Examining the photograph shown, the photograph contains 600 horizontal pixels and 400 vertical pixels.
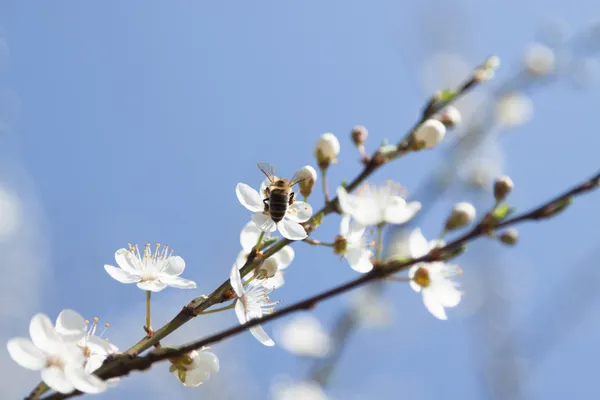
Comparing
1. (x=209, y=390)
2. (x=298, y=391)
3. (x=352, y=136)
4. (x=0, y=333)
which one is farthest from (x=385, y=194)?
(x=0, y=333)

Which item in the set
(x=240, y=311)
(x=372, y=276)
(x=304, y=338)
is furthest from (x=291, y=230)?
(x=304, y=338)

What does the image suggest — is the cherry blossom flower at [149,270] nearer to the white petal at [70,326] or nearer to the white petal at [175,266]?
the white petal at [175,266]

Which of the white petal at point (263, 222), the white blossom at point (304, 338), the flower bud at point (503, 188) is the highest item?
the flower bud at point (503, 188)

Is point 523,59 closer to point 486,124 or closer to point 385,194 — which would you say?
point 486,124

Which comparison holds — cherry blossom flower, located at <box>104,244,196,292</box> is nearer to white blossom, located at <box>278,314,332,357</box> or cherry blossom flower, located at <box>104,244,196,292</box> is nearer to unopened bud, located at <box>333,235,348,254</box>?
unopened bud, located at <box>333,235,348,254</box>

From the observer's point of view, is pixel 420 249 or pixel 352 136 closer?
pixel 420 249

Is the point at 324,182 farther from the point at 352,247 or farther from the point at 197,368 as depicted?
the point at 197,368

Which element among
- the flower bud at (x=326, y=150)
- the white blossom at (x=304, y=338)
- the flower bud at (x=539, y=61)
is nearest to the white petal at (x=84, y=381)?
the flower bud at (x=326, y=150)
